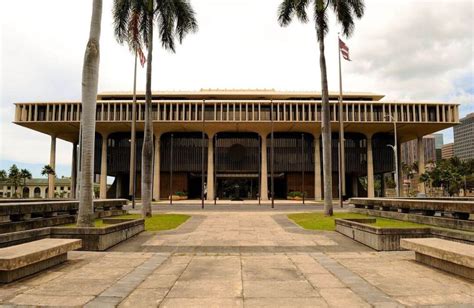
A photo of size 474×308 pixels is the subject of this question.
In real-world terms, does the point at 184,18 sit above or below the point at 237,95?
below

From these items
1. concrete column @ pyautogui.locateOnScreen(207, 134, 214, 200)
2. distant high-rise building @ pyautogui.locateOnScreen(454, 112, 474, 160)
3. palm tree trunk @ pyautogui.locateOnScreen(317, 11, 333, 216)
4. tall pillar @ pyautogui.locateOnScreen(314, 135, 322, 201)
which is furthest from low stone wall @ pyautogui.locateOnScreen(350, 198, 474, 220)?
distant high-rise building @ pyautogui.locateOnScreen(454, 112, 474, 160)

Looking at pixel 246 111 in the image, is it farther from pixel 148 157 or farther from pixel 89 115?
pixel 89 115

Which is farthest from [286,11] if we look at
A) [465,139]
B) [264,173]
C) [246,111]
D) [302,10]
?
[465,139]

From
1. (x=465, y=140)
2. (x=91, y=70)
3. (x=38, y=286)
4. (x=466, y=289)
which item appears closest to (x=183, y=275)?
(x=38, y=286)

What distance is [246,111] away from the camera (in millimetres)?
56344

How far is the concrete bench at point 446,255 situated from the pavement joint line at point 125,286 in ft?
20.8

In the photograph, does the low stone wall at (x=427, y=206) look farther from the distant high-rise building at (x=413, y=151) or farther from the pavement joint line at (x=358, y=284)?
the distant high-rise building at (x=413, y=151)

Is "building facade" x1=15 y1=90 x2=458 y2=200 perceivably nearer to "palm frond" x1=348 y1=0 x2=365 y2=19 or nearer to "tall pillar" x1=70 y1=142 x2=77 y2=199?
"tall pillar" x1=70 y1=142 x2=77 y2=199

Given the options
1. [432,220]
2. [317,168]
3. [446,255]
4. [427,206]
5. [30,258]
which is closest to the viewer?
[30,258]

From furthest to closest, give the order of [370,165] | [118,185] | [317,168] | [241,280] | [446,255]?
[118,185] → [370,165] → [317,168] → [446,255] → [241,280]

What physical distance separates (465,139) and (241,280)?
621 ft

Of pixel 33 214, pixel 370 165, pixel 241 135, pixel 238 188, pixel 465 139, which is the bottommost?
pixel 33 214

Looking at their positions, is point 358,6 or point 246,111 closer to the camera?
point 358,6

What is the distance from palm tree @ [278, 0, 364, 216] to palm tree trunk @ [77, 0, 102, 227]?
44.9ft
